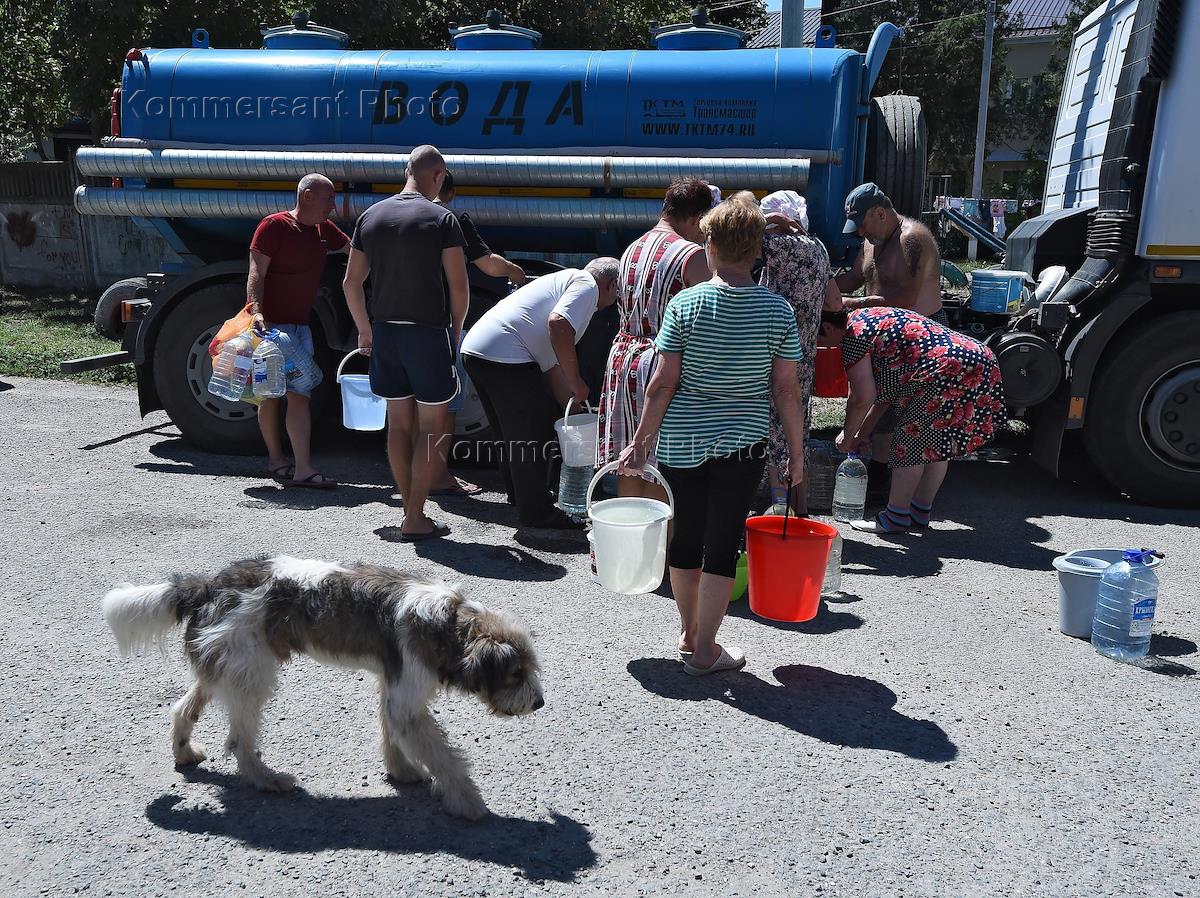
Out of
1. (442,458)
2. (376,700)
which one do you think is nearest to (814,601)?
(376,700)

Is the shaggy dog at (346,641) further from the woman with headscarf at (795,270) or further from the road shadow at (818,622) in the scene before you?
the woman with headscarf at (795,270)

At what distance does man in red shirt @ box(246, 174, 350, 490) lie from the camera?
6.59 metres

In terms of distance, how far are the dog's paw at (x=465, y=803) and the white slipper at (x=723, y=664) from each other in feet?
4.13

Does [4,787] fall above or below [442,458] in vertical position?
below

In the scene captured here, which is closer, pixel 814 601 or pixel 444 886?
pixel 444 886

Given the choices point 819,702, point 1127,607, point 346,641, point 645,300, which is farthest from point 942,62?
point 346,641

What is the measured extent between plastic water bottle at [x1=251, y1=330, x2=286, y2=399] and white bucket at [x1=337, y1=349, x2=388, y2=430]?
51cm

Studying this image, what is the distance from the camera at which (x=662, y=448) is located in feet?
12.9

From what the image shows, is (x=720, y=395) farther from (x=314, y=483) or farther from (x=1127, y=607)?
(x=314, y=483)

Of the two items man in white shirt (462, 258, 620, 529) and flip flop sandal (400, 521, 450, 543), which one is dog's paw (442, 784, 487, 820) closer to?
man in white shirt (462, 258, 620, 529)

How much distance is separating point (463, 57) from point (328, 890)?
587 cm

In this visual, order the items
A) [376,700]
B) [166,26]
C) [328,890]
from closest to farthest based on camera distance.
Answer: [328,890], [376,700], [166,26]

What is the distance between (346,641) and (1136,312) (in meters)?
5.54

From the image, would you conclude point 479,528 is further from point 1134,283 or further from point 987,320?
point 1134,283
